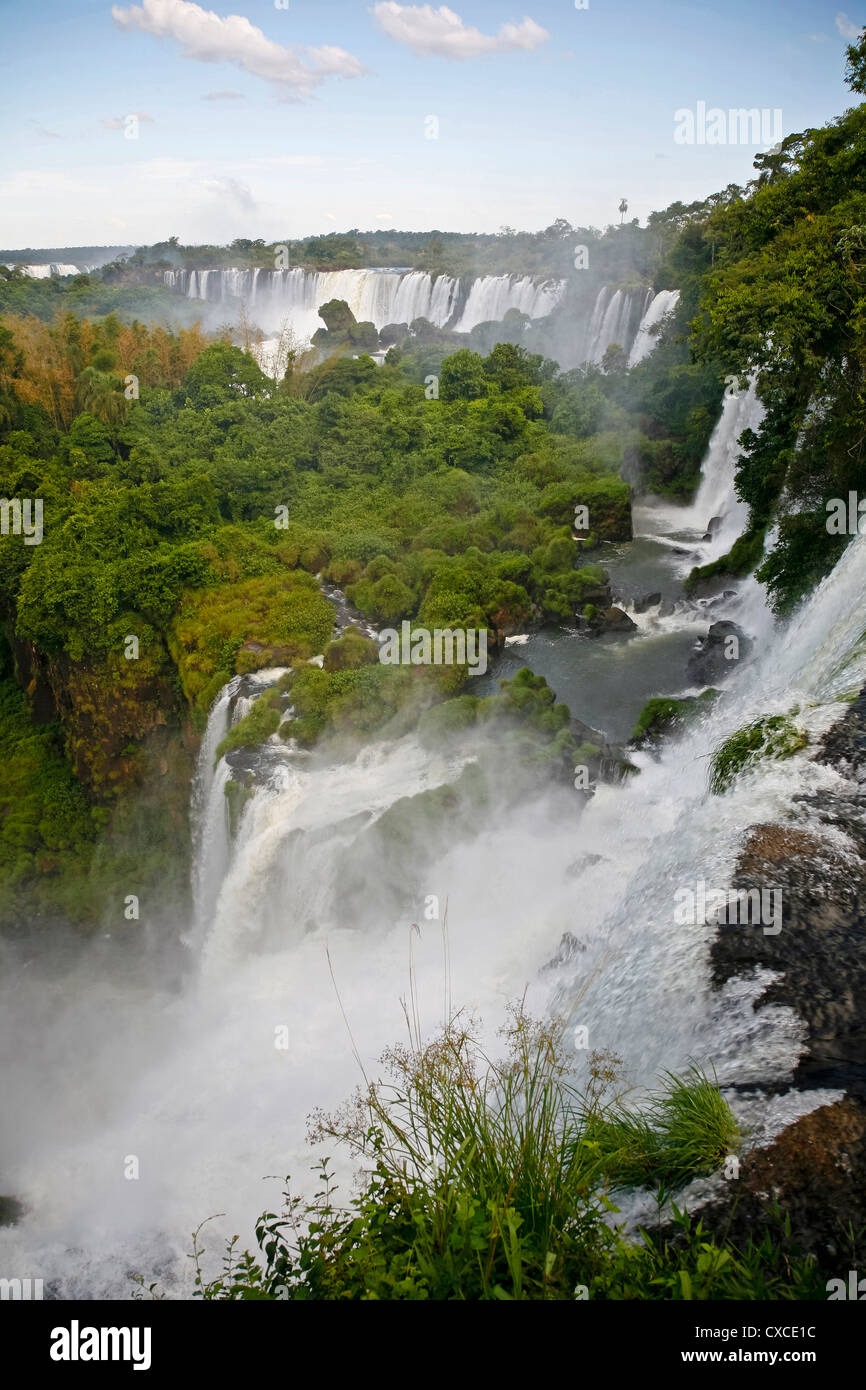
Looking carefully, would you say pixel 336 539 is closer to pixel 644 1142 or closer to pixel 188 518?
pixel 188 518

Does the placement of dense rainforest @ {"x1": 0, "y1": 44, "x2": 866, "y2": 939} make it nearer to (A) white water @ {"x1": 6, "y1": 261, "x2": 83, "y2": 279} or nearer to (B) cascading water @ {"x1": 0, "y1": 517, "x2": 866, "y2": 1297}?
(B) cascading water @ {"x1": 0, "y1": 517, "x2": 866, "y2": 1297}

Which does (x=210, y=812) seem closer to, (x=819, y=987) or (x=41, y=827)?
(x=41, y=827)

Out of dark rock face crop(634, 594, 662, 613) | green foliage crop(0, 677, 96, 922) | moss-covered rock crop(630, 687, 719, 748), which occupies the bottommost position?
green foliage crop(0, 677, 96, 922)

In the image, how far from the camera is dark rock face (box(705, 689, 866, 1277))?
154 inches

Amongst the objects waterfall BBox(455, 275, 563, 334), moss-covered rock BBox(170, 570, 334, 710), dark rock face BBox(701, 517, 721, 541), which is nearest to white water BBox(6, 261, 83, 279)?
waterfall BBox(455, 275, 563, 334)

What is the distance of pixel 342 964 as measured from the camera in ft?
35.2

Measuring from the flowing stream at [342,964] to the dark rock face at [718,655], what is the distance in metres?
0.35

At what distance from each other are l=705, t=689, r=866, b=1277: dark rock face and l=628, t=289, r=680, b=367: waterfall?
2658cm

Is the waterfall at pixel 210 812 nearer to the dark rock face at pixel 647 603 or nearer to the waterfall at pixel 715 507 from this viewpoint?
the dark rock face at pixel 647 603

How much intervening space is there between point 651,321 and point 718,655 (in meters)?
22.0

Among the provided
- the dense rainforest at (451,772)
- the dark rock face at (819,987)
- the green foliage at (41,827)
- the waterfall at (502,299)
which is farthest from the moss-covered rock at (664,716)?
the waterfall at (502,299)

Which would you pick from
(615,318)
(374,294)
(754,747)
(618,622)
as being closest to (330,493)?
(618,622)

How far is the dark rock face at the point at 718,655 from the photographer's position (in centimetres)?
1470

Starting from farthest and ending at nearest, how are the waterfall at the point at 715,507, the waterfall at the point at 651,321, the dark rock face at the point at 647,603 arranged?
the waterfall at the point at 651,321
the waterfall at the point at 715,507
the dark rock face at the point at 647,603
